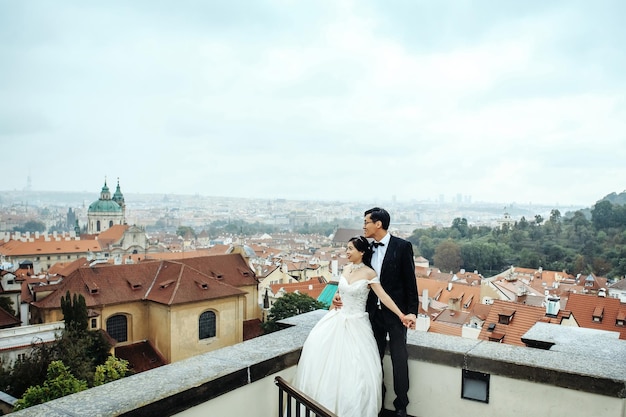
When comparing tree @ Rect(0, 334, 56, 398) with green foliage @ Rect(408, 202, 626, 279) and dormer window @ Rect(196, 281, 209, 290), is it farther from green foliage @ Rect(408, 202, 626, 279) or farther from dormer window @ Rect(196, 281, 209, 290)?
green foliage @ Rect(408, 202, 626, 279)

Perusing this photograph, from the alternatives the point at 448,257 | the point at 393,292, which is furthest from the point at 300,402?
the point at 448,257

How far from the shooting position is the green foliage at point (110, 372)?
19312 mm

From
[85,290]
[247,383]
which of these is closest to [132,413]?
[247,383]

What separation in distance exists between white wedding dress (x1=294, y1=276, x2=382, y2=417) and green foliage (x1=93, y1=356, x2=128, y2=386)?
18445 mm

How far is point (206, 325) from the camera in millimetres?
27625

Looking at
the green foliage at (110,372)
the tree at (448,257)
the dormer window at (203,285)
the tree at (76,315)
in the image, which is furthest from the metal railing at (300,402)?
the tree at (448,257)

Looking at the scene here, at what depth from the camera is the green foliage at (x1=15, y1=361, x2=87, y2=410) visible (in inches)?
588

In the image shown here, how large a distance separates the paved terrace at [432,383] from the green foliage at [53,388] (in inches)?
570

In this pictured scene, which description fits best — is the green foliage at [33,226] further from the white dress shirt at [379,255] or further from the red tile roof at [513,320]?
the white dress shirt at [379,255]

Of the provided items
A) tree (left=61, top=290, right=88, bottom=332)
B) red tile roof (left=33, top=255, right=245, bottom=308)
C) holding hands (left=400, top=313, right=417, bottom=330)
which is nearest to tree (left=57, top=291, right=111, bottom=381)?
tree (left=61, top=290, right=88, bottom=332)

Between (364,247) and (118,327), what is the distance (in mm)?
27060

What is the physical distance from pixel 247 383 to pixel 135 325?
88.6ft

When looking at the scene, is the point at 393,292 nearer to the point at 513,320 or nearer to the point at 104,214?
the point at 513,320

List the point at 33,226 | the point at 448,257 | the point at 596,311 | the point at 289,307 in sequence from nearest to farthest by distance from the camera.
→ the point at 596,311
the point at 289,307
the point at 448,257
the point at 33,226
